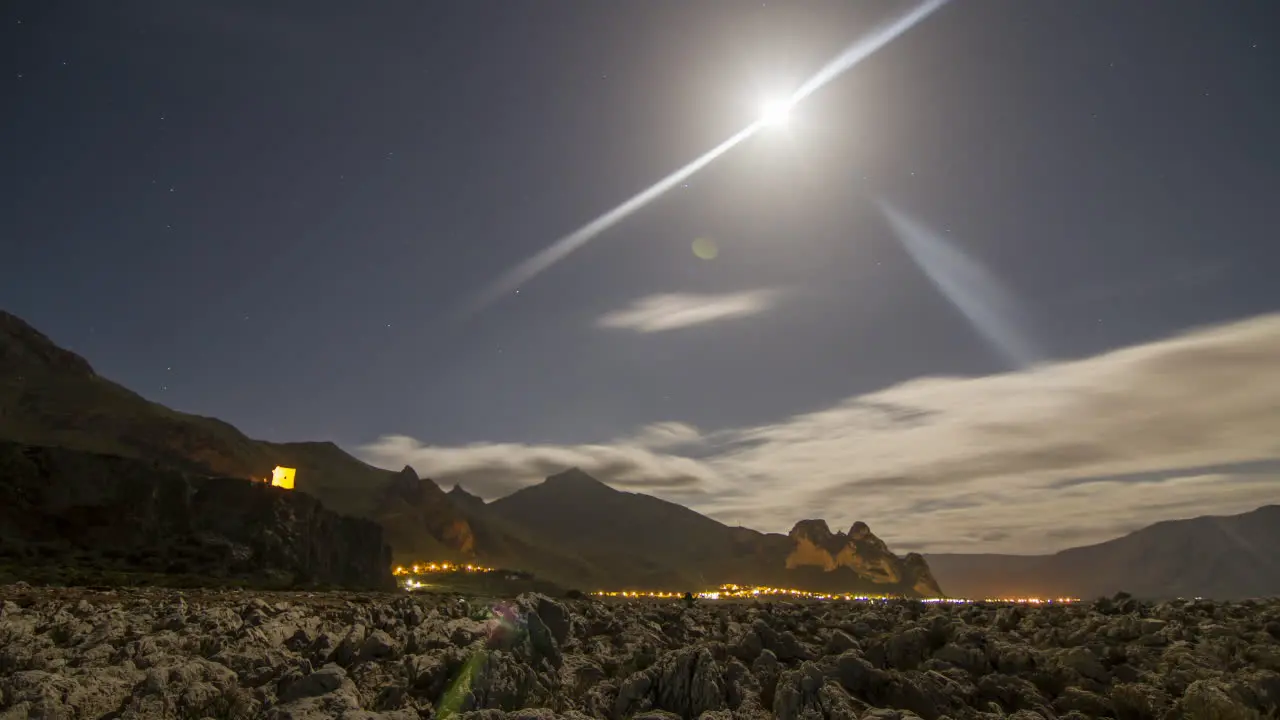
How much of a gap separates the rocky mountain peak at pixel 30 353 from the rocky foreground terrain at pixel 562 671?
177 m

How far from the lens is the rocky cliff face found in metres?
60.0

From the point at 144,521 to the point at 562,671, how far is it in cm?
7394

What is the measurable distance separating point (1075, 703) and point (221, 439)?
620ft

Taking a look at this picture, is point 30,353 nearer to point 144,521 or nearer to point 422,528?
point 422,528

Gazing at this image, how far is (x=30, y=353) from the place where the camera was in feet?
504

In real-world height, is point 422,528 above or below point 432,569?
above

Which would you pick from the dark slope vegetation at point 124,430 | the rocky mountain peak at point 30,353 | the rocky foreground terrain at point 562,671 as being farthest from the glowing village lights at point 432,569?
the rocky foreground terrain at point 562,671

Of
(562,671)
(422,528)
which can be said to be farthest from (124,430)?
(562,671)

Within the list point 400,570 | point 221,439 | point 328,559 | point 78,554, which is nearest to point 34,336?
point 221,439

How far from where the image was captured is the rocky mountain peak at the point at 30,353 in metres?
147

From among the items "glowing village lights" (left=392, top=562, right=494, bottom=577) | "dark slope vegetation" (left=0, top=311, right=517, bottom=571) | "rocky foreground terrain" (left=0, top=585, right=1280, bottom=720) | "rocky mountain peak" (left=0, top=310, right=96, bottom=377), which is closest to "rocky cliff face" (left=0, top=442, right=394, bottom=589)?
"dark slope vegetation" (left=0, top=311, right=517, bottom=571)

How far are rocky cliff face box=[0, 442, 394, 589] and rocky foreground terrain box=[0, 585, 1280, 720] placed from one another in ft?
172

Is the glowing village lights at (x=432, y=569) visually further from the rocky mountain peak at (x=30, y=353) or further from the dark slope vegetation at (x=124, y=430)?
the rocky mountain peak at (x=30, y=353)

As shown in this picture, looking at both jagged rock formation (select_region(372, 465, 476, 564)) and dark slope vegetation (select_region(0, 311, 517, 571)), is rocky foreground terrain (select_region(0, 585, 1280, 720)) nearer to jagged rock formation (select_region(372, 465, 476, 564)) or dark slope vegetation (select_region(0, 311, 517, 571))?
dark slope vegetation (select_region(0, 311, 517, 571))
